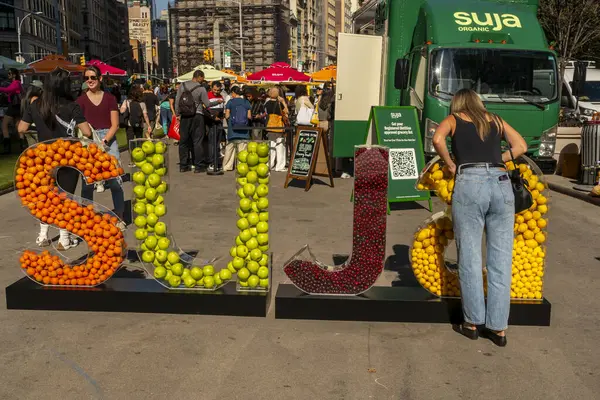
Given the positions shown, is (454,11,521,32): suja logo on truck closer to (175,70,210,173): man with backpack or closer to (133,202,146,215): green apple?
(175,70,210,173): man with backpack

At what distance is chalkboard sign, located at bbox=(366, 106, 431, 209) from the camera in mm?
10602

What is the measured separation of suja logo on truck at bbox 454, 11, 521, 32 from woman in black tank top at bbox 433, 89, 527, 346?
7.80m

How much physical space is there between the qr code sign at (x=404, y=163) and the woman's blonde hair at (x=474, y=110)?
19.0 feet

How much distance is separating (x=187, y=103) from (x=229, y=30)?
13495 centimetres

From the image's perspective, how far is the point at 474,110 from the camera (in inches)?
191

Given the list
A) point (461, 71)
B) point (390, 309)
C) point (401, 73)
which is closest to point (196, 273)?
point (390, 309)

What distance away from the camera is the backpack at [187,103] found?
47.8 feet

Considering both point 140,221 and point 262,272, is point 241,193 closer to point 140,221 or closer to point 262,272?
point 262,272

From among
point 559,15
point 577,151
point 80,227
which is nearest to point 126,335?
point 80,227

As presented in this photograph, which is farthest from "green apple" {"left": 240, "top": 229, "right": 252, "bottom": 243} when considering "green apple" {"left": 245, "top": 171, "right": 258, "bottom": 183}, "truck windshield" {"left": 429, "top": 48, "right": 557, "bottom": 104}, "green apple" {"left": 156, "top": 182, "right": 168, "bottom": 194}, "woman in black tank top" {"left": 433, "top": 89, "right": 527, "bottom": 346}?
"truck windshield" {"left": 429, "top": 48, "right": 557, "bottom": 104}

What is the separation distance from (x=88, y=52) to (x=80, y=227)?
152 metres

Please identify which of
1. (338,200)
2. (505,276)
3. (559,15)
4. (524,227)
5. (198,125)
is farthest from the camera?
(559,15)

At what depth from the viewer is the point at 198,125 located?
49.0 feet

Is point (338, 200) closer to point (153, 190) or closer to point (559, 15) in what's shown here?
point (153, 190)
